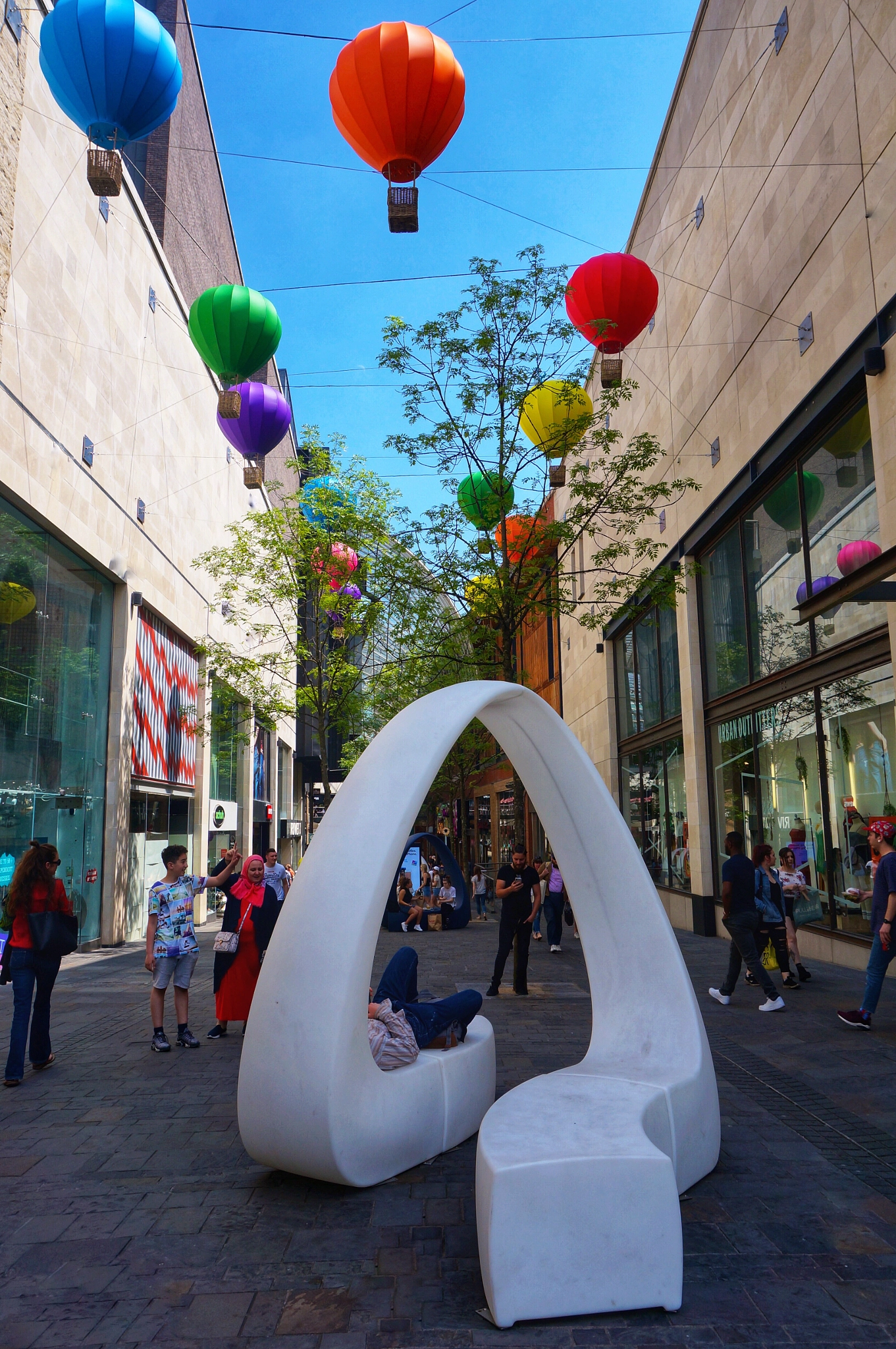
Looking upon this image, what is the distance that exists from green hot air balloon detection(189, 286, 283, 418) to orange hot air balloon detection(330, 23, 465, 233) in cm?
558

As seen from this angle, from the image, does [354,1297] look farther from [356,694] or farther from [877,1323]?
[356,694]

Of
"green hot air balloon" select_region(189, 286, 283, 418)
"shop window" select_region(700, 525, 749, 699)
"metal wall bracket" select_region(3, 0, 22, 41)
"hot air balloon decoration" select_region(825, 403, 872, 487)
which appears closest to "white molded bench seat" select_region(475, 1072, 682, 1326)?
"hot air balloon decoration" select_region(825, 403, 872, 487)

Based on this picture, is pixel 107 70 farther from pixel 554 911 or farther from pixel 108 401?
pixel 554 911

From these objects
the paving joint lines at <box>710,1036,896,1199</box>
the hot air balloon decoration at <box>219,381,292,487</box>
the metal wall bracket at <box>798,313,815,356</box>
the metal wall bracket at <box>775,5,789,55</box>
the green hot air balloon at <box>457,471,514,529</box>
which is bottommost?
the paving joint lines at <box>710,1036,896,1199</box>

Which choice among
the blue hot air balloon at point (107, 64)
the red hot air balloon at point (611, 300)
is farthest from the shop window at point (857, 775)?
the blue hot air balloon at point (107, 64)

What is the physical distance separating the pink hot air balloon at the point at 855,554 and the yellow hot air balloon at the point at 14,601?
35.6 feet

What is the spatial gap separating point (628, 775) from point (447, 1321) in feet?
71.9

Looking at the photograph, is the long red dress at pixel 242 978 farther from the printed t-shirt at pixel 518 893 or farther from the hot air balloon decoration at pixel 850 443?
the hot air balloon decoration at pixel 850 443

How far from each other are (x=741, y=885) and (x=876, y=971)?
1670 mm

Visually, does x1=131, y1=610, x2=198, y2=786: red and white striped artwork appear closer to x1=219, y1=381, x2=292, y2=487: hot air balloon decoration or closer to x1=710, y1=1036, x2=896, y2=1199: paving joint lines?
x1=219, y1=381, x2=292, y2=487: hot air balloon decoration

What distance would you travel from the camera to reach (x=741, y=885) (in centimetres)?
939

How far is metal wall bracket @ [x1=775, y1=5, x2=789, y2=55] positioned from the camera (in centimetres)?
1329

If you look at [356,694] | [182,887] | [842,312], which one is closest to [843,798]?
[842,312]

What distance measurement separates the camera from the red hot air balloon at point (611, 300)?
1385 centimetres
